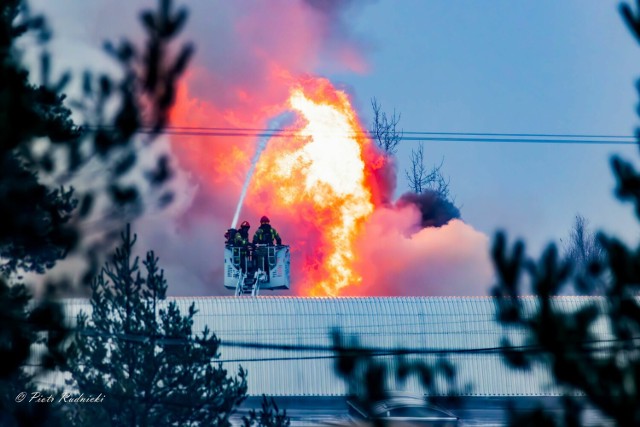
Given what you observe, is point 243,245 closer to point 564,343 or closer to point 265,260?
point 265,260

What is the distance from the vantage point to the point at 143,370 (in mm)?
17938

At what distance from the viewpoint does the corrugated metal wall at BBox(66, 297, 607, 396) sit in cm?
3142

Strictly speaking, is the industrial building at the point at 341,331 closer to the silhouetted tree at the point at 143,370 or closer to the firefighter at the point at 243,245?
the firefighter at the point at 243,245

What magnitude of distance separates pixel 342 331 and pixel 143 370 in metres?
13.8

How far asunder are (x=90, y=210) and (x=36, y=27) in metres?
2.08

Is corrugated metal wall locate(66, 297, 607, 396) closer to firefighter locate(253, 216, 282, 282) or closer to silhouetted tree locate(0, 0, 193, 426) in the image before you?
firefighter locate(253, 216, 282, 282)

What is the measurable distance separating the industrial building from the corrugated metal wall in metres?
0.03

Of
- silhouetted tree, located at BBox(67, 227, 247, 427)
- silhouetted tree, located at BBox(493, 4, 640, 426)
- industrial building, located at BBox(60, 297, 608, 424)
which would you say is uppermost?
industrial building, located at BBox(60, 297, 608, 424)

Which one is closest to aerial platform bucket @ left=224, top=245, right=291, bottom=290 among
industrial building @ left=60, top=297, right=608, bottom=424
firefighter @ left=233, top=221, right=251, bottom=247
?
firefighter @ left=233, top=221, right=251, bottom=247

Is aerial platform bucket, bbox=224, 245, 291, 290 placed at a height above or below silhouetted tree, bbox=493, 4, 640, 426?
above

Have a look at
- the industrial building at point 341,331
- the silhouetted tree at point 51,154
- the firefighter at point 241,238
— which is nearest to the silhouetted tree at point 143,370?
the silhouetted tree at point 51,154

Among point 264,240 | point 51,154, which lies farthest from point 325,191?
point 51,154

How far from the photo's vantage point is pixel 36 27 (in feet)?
33.0

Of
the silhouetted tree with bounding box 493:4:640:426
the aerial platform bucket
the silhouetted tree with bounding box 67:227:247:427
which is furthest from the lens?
the aerial platform bucket
